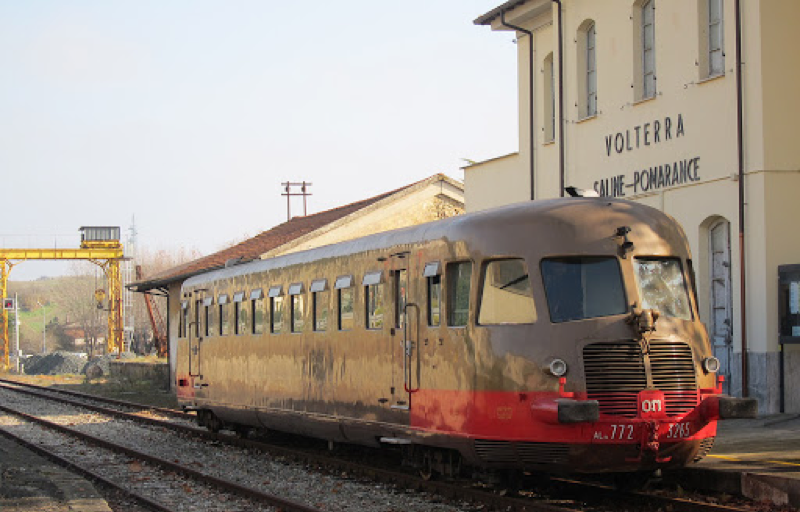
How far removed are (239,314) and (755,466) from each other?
9901mm

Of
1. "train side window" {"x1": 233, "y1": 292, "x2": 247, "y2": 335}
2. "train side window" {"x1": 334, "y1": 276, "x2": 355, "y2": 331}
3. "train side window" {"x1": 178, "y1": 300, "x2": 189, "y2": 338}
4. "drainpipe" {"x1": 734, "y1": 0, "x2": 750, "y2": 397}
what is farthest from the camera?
"train side window" {"x1": 178, "y1": 300, "x2": 189, "y2": 338}

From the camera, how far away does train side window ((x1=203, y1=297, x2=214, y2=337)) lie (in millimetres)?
20891

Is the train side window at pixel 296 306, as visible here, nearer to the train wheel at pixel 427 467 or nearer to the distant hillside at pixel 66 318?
the train wheel at pixel 427 467

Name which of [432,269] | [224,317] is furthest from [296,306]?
[432,269]

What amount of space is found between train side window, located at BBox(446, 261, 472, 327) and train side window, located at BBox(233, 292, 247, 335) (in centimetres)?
754

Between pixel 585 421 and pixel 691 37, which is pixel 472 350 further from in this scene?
pixel 691 37

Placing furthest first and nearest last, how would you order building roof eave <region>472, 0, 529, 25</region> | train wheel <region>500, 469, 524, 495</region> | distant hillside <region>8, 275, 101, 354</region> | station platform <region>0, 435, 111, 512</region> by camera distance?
distant hillside <region>8, 275, 101, 354</region>, building roof eave <region>472, 0, 529, 25</region>, station platform <region>0, 435, 111, 512</region>, train wheel <region>500, 469, 524, 495</region>

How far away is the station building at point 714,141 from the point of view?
16922mm

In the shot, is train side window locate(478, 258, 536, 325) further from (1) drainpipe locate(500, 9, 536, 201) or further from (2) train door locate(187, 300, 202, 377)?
(1) drainpipe locate(500, 9, 536, 201)

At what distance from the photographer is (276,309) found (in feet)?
57.6

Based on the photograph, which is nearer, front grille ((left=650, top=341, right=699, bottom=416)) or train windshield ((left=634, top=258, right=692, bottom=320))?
front grille ((left=650, top=341, right=699, bottom=416))

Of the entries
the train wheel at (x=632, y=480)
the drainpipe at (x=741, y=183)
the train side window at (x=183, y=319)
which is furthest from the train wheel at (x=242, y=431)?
the train wheel at (x=632, y=480)

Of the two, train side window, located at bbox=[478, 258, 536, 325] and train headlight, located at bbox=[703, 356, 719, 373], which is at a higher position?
train side window, located at bbox=[478, 258, 536, 325]

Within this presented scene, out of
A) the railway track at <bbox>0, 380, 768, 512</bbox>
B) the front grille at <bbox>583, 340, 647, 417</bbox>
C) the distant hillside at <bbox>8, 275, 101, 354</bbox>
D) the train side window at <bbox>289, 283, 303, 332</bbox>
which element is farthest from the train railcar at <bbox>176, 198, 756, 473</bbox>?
the distant hillside at <bbox>8, 275, 101, 354</bbox>
